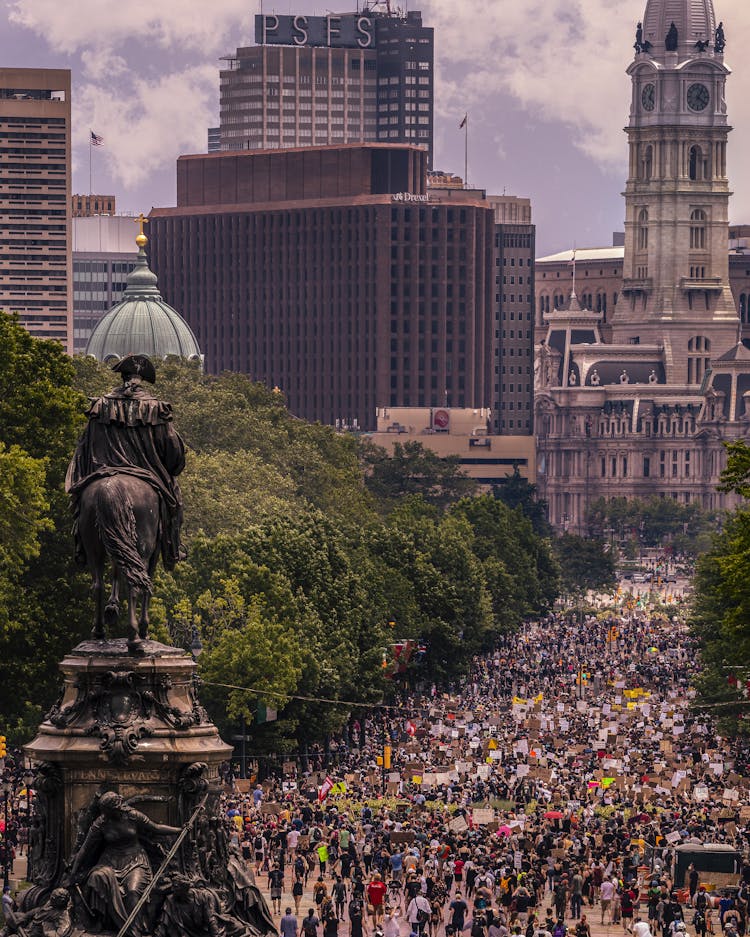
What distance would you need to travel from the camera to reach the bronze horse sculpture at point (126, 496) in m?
30.3

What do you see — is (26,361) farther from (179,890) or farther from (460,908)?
(179,890)

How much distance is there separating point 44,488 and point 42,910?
49922 mm

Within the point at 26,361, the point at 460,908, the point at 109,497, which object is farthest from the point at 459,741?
the point at 109,497

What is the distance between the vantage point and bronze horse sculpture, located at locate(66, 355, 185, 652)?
3028 cm

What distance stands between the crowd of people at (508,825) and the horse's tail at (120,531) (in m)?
31.4

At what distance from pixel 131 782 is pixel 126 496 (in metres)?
3.07

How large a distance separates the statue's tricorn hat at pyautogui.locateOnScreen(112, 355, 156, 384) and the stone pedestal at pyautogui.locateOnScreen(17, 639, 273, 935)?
3315 mm

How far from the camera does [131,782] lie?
1156 inches

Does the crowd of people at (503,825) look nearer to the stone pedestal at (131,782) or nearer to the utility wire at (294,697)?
the utility wire at (294,697)

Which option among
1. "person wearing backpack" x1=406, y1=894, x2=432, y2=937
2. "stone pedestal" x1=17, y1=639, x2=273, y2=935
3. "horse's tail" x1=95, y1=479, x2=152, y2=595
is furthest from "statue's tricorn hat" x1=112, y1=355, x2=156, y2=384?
"person wearing backpack" x1=406, y1=894, x2=432, y2=937

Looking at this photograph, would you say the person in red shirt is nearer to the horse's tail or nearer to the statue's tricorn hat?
the statue's tricorn hat

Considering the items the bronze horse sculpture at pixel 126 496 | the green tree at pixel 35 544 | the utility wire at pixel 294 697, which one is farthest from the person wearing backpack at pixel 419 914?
the bronze horse sculpture at pixel 126 496

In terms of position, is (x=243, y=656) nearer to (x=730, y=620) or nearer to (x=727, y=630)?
(x=727, y=630)

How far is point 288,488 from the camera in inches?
6816
